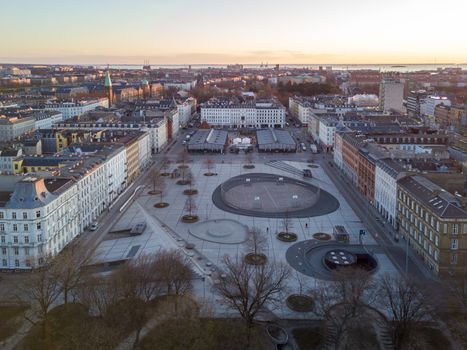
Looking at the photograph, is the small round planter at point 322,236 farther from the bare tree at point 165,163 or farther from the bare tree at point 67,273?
the bare tree at point 165,163

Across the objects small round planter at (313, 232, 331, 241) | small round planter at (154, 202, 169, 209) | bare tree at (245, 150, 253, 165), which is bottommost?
small round planter at (313, 232, 331, 241)

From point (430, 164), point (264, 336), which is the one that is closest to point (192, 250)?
point (264, 336)

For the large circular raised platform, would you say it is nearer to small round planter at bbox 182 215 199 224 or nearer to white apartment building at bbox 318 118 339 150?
small round planter at bbox 182 215 199 224

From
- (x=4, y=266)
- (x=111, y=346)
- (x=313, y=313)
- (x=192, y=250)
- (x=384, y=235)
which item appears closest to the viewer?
(x=111, y=346)

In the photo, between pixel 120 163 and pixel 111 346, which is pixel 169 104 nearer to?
pixel 120 163

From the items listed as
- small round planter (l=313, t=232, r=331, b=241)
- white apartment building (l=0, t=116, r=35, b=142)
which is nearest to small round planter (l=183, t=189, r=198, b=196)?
small round planter (l=313, t=232, r=331, b=241)

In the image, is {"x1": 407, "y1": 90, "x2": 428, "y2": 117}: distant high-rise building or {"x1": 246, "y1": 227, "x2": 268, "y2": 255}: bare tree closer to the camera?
{"x1": 246, "y1": 227, "x2": 268, "y2": 255}: bare tree

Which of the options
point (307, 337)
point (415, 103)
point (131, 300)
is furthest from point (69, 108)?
point (307, 337)
